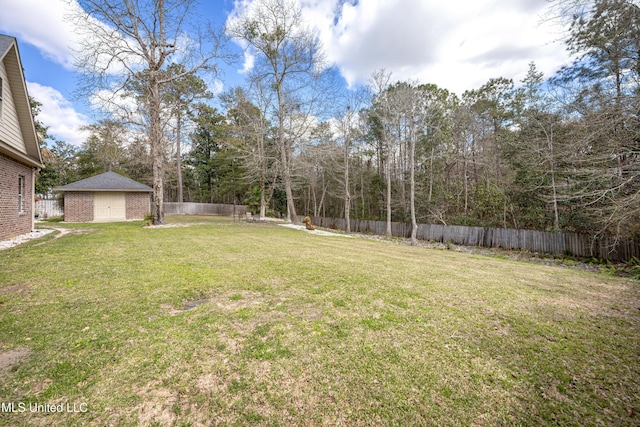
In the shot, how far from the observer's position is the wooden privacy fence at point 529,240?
10469 millimetres

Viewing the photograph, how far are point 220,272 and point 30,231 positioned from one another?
31.3 ft

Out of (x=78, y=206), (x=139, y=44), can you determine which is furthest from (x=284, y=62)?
(x=78, y=206)

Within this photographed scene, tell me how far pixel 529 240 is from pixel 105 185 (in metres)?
25.6

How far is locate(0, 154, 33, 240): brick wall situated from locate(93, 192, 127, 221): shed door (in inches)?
323

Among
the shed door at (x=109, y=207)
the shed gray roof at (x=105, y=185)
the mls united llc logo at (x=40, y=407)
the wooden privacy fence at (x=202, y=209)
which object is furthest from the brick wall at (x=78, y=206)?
the mls united llc logo at (x=40, y=407)

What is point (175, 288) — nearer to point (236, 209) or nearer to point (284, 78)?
point (284, 78)

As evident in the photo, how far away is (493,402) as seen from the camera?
1.70 metres

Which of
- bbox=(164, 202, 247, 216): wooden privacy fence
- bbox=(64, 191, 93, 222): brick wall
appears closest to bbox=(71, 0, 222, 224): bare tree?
bbox=(64, 191, 93, 222): brick wall

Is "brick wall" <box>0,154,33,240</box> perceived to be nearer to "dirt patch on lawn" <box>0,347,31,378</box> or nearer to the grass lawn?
the grass lawn

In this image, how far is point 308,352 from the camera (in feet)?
7.19

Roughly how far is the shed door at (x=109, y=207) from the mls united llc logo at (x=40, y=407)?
1898 centimetres

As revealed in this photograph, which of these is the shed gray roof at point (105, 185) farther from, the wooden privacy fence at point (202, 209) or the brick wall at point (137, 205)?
the wooden privacy fence at point (202, 209)

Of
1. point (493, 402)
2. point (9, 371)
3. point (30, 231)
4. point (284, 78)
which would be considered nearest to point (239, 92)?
point (284, 78)

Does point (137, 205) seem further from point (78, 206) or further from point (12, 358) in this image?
point (12, 358)
